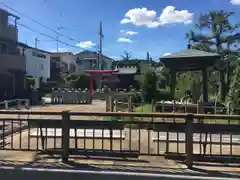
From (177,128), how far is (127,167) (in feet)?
3.75

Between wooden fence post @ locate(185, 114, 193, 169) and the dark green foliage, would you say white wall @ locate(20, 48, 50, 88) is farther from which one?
wooden fence post @ locate(185, 114, 193, 169)

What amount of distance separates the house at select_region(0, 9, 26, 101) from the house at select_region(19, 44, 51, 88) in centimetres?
1029

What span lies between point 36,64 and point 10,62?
16.4 meters

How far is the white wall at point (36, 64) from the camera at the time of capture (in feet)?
141

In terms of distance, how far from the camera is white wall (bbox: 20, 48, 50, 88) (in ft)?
141

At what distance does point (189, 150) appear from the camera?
5504 millimetres

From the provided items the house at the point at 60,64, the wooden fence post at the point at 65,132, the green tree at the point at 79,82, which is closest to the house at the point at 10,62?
the green tree at the point at 79,82

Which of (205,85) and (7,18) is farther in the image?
(7,18)

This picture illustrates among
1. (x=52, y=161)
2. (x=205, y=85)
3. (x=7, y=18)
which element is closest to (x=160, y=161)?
(x=52, y=161)

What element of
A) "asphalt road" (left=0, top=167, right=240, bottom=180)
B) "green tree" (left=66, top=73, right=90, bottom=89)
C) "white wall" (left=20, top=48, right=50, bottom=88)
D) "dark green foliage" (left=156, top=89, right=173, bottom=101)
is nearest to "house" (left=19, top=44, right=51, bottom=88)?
"white wall" (left=20, top=48, right=50, bottom=88)

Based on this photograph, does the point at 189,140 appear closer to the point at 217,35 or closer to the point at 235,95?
the point at 235,95

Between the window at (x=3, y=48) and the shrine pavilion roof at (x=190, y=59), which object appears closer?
the shrine pavilion roof at (x=190, y=59)

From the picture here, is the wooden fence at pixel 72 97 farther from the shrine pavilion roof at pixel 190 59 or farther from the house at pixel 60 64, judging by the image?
the house at pixel 60 64

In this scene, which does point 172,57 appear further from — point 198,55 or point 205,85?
point 205,85
